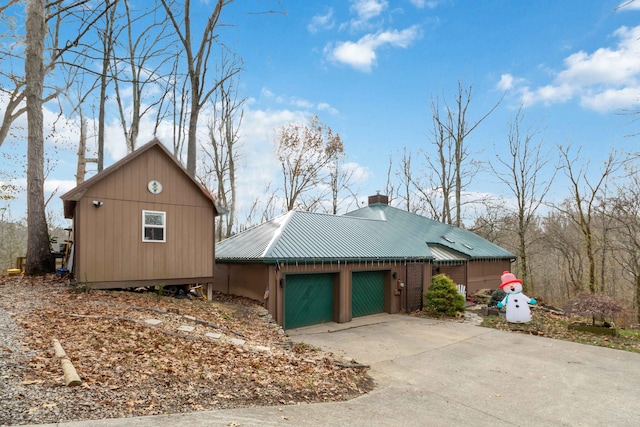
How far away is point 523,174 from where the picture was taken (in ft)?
83.8

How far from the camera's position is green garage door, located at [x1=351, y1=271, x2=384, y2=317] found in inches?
583

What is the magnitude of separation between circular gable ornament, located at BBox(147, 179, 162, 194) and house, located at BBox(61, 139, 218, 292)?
3 cm

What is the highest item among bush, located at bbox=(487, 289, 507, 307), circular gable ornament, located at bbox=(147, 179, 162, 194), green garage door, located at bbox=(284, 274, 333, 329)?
circular gable ornament, located at bbox=(147, 179, 162, 194)

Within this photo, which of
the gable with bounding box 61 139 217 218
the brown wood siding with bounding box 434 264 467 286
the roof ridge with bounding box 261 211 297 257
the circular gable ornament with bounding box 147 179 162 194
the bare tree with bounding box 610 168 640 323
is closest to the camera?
the gable with bounding box 61 139 217 218

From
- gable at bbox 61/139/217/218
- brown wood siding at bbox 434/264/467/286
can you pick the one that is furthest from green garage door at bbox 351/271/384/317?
gable at bbox 61/139/217/218

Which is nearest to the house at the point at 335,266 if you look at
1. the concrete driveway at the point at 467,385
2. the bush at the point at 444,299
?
the bush at the point at 444,299

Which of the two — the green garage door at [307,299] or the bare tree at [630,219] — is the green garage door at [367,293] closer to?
the green garage door at [307,299]

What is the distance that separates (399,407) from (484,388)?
7.59ft

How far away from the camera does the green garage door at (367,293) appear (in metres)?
14.8

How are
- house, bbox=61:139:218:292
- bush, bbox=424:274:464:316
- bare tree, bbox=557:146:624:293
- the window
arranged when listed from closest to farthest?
house, bbox=61:139:218:292 < the window < bush, bbox=424:274:464:316 < bare tree, bbox=557:146:624:293

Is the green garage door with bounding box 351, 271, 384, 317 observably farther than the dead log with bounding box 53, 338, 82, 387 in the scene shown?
Yes

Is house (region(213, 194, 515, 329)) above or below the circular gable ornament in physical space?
below

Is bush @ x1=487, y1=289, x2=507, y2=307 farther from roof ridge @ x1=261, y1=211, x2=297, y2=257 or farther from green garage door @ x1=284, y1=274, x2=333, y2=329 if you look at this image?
roof ridge @ x1=261, y1=211, x2=297, y2=257

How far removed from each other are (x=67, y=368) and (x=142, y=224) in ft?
22.8
